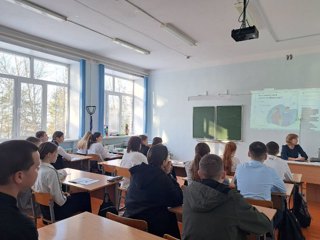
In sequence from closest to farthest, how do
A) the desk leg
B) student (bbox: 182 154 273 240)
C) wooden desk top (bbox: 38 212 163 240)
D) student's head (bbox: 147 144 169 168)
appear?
1. student (bbox: 182 154 273 240)
2. wooden desk top (bbox: 38 212 163 240)
3. student's head (bbox: 147 144 169 168)
4. the desk leg

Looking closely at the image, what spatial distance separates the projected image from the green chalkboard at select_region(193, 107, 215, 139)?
1.56m

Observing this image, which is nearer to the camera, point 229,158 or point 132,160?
point 132,160

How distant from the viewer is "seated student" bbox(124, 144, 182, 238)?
2.12m

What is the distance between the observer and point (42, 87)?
6.04 metres

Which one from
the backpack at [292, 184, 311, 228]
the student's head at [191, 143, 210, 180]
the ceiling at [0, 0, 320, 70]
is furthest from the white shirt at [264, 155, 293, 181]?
the ceiling at [0, 0, 320, 70]

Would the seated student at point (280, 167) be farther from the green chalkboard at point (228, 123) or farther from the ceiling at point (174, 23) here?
the green chalkboard at point (228, 123)

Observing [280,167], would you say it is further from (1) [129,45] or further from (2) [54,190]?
(1) [129,45]

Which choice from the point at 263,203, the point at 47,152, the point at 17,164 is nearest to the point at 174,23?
the point at 47,152

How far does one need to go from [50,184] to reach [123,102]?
19.8 feet

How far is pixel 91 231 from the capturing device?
1.71 meters

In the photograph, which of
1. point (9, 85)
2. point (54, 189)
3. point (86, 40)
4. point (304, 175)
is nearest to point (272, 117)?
point (304, 175)

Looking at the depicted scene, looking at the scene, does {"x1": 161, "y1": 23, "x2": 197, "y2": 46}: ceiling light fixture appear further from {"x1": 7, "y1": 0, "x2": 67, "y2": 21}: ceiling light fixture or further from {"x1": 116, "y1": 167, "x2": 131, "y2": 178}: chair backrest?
{"x1": 116, "y1": 167, "x2": 131, "y2": 178}: chair backrest

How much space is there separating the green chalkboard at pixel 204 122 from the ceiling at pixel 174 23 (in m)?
1.63

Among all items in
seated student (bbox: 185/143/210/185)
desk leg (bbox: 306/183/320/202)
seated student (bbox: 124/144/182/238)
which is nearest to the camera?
seated student (bbox: 124/144/182/238)
